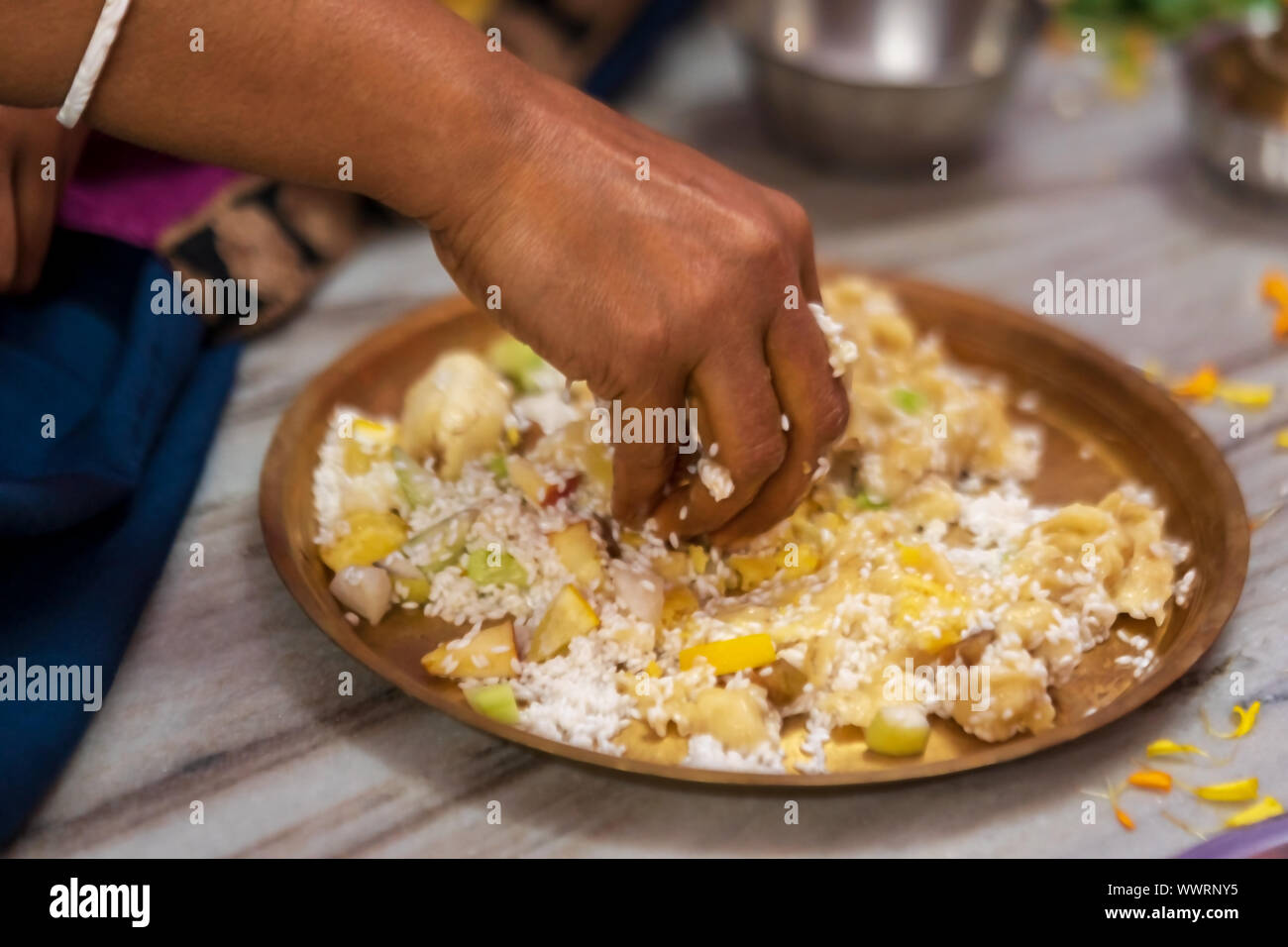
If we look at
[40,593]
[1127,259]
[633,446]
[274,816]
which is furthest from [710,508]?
[1127,259]

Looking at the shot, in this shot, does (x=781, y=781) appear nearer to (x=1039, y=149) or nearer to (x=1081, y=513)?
(x=1081, y=513)

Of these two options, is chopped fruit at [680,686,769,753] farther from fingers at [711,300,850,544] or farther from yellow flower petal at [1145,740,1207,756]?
yellow flower petal at [1145,740,1207,756]

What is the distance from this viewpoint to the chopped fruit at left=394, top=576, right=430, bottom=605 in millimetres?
1095

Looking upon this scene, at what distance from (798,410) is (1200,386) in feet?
2.13

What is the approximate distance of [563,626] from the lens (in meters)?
1.04

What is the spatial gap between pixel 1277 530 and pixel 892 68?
40.8 inches

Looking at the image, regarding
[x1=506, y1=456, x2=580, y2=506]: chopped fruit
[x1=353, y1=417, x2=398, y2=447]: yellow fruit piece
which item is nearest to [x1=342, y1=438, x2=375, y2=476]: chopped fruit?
[x1=353, y1=417, x2=398, y2=447]: yellow fruit piece

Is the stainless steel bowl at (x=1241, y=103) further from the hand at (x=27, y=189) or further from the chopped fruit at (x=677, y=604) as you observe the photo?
the hand at (x=27, y=189)

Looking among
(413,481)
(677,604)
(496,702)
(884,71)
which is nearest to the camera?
(496,702)

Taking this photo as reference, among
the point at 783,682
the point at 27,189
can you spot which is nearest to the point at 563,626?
the point at 783,682

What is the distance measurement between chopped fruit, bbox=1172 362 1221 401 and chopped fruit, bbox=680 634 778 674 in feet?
2.27

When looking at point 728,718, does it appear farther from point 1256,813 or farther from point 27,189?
point 27,189

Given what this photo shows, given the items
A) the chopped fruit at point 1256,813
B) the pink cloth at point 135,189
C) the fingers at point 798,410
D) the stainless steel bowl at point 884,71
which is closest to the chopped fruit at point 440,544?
the fingers at point 798,410

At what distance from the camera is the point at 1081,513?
3.69 ft
